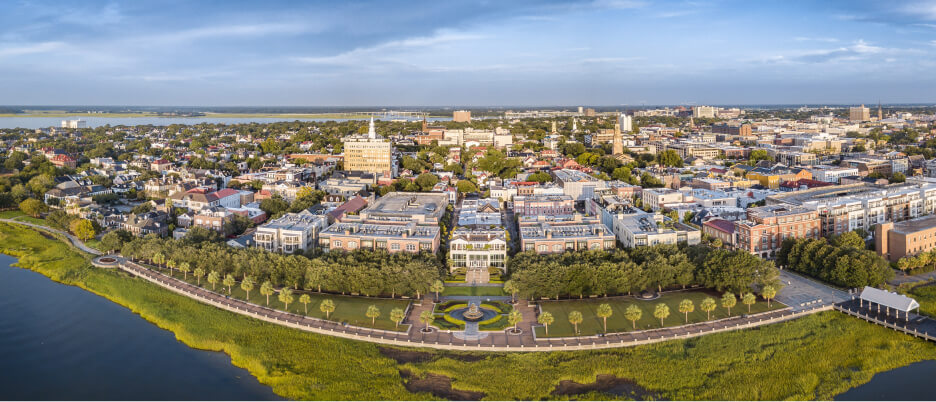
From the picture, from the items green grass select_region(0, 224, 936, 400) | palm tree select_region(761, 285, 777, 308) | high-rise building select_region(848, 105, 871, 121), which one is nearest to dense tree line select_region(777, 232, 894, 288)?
green grass select_region(0, 224, 936, 400)

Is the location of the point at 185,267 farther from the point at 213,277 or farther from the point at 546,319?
the point at 546,319

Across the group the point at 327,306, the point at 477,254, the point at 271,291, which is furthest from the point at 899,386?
the point at 271,291

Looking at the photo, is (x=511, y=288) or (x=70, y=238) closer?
(x=511, y=288)

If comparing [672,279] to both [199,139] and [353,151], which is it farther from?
[199,139]

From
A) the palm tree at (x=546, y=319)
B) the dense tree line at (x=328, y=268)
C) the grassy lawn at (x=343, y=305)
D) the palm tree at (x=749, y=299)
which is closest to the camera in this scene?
the palm tree at (x=546, y=319)

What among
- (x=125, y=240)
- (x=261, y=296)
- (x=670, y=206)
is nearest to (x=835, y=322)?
(x=670, y=206)

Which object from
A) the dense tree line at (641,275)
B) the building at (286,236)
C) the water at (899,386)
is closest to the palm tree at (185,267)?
the building at (286,236)

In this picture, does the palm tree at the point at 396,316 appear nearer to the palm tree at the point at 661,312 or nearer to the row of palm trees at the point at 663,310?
the row of palm trees at the point at 663,310
